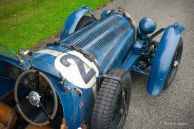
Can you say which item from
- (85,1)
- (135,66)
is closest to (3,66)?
(135,66)

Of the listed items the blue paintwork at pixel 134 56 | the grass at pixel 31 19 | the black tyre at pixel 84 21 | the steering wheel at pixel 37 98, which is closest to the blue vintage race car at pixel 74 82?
the steering wheel at pixel 37 98

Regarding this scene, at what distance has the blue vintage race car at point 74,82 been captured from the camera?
317cm

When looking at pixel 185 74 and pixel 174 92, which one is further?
pixel 185 74

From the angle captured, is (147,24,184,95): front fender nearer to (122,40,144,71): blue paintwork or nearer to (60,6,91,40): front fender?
(122,40,144,71): blue paintwork

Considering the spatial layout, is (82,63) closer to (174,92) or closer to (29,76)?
(29,76)

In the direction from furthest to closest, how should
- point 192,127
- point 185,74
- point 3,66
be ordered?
point 185,74, point 192,127, point 3,66

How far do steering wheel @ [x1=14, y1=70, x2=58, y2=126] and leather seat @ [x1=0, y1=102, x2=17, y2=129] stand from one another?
16 cm

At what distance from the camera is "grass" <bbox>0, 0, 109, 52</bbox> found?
7.20 m

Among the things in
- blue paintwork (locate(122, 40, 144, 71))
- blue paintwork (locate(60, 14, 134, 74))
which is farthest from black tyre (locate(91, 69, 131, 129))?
blue paintwork (locate(122, 40, 144, 71))

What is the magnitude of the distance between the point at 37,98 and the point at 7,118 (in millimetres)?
683

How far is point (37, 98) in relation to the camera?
308cm

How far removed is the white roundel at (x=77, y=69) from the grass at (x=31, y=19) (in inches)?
137

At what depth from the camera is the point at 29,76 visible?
3.20m

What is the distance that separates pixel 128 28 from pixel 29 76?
96.2 inches
